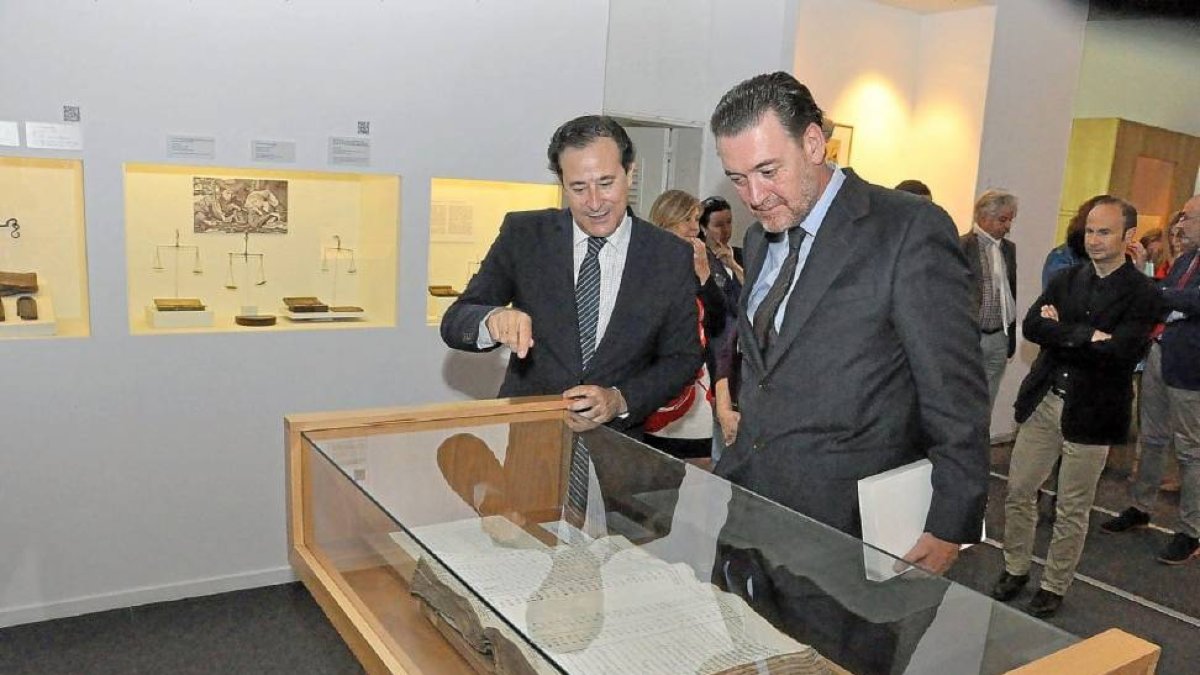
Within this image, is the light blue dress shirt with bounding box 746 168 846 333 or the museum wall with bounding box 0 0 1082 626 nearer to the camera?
the light blue dress shirt with bounding box 746 168 846 333

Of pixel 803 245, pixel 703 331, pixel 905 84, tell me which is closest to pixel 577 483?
pixel 803 245

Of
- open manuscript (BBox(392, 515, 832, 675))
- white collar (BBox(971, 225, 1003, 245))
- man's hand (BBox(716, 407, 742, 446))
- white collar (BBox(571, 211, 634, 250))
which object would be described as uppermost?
white collar (BBox(971, 225, 1003, 245))

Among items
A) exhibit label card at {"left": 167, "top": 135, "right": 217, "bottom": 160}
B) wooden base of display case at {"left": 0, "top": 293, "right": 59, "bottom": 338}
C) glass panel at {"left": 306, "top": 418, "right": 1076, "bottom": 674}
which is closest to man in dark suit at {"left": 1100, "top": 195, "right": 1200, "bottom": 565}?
glass panel at {"left": 306, "top": 418, "right": 1076, "bottom": 674}

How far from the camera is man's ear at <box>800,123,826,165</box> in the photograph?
6.10ft

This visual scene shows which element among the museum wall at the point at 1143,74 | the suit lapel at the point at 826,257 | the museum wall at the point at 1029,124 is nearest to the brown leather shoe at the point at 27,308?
the suit lapel at the point at 826,257

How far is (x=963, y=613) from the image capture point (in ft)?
4.41

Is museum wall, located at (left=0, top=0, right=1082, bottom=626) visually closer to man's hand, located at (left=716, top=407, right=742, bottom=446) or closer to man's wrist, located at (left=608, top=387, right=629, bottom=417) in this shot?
man's hand, located at (left=716, top=407, right=742, bottom=446)

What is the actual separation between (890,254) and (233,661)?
313cm

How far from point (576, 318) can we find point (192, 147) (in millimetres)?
2281

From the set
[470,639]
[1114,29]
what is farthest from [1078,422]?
[1114,29]

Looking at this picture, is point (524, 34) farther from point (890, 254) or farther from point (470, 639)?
point (470, 639)

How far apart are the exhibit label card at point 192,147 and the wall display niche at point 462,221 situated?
1185 mm

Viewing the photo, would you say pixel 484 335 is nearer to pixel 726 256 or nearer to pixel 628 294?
pixel 628 294

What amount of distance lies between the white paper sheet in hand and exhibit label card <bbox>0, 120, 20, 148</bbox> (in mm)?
3497
